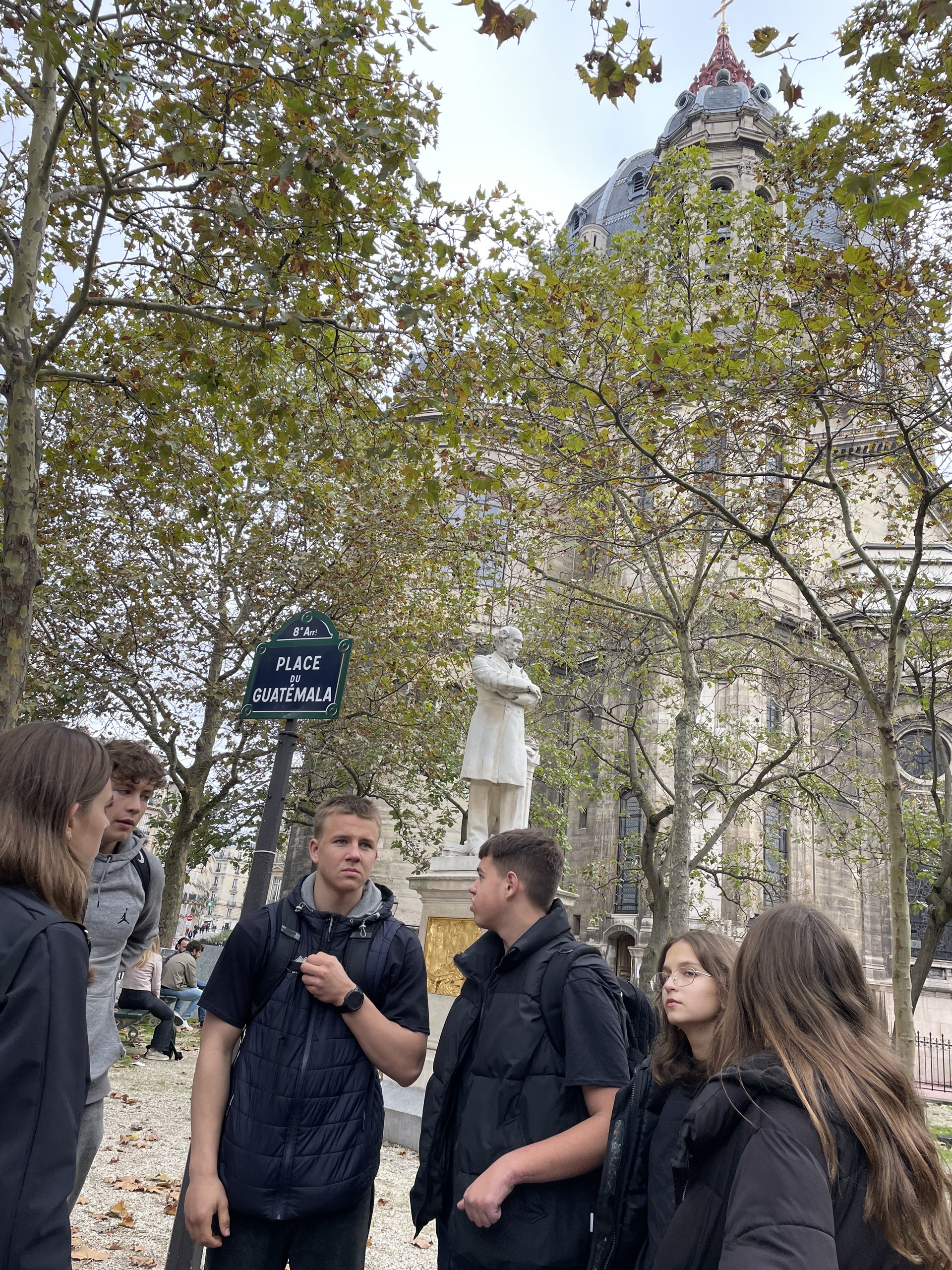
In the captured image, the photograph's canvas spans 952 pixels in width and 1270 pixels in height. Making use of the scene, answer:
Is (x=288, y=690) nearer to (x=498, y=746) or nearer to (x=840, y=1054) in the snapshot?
(x=840, y=1054)

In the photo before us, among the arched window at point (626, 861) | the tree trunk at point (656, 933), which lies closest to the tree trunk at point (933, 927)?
the tree trunk at point (656, 933)

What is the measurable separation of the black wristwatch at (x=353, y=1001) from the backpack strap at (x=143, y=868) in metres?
1.24

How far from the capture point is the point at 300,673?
4.20m

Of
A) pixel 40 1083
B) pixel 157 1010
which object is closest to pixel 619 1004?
pixel 40 1083

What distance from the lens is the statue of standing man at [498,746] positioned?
9.34 meters

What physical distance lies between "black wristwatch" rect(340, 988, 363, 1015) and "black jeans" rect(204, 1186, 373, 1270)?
563mm

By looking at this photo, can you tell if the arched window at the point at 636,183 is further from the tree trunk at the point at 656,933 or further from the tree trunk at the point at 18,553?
the tree trunk at the point at 18,553

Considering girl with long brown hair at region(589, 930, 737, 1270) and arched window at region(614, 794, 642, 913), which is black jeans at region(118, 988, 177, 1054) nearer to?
girl with long brown hair at region(589, 930, 737, 1270)

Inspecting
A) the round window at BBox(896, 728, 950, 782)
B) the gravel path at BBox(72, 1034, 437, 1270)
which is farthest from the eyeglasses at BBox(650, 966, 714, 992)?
the round window at BBox(896, 728, 950, 782)

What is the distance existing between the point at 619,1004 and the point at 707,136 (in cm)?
4212

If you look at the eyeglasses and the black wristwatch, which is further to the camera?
the black wristwatch

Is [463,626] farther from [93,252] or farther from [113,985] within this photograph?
[113,985]

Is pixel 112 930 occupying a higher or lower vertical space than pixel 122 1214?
higher

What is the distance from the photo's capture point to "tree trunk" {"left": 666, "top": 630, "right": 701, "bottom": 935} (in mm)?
13453
